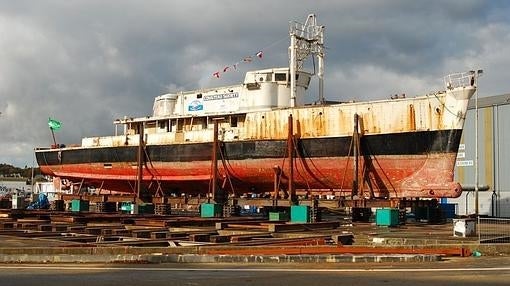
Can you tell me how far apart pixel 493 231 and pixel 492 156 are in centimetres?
2327

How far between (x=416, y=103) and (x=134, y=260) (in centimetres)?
2046

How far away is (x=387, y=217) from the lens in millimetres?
24750

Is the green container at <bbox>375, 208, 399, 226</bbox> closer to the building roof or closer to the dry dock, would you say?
the dry dock

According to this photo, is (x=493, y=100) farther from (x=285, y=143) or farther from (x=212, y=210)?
(x=212, y=210)

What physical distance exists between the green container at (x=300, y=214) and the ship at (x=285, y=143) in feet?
8.27

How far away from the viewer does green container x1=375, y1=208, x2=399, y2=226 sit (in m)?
24.7

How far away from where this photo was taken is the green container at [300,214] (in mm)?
26719

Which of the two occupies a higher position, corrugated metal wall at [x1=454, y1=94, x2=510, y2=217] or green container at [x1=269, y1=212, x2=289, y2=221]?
corrugated metal wall at [x1=454, y1=94, x2=510, y2=217]

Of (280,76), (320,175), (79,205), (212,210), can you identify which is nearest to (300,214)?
(320,175)

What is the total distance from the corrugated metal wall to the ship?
14786mm

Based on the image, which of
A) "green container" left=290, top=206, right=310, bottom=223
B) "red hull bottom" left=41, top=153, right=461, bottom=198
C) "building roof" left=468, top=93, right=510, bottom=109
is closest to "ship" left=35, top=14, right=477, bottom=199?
"red hull bottom" left=41, top=153, right=461, bottom=198

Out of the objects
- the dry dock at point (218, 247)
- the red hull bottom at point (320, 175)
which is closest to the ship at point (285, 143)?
the red hull bottom at point (320, 175)

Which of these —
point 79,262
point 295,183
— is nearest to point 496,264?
point 79,262

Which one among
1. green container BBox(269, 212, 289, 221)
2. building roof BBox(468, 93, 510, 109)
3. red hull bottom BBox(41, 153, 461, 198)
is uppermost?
building roof BBox(468, 93, 510, 109)
